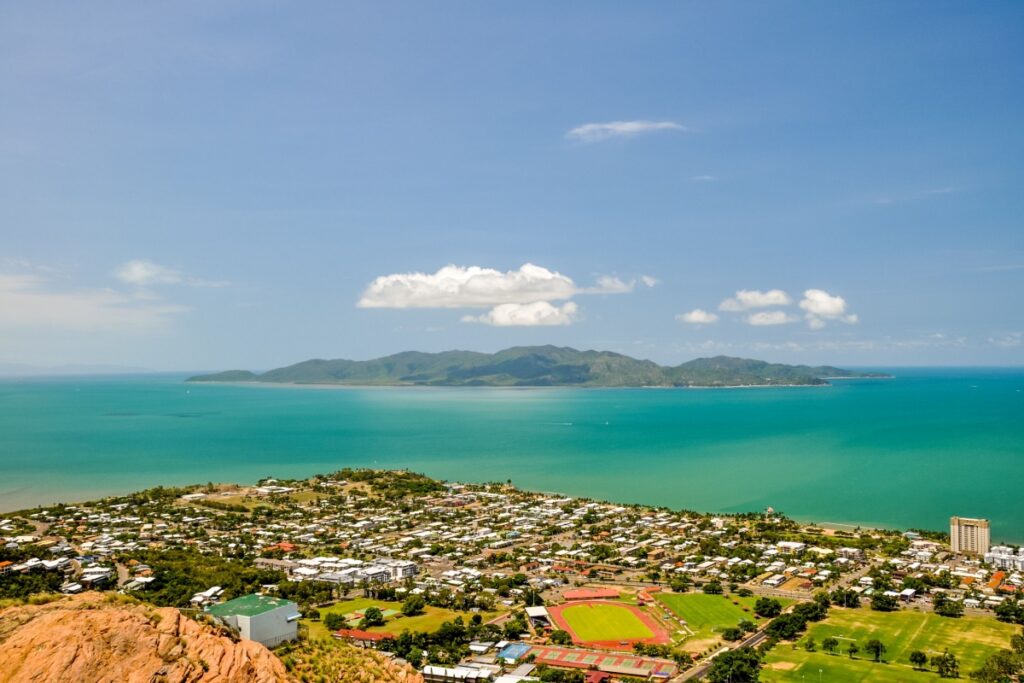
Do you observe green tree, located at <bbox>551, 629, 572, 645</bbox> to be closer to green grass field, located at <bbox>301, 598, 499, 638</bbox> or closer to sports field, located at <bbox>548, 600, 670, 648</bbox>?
sports field, located at <bbox>548, 600, 670, 648</bbox>

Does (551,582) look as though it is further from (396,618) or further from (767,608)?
(767,608)

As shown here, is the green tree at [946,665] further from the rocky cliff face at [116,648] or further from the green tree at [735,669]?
the rocky cliff face at [116,648]

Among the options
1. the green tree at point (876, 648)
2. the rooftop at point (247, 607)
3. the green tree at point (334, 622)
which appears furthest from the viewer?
the green tree at point (334, 622)

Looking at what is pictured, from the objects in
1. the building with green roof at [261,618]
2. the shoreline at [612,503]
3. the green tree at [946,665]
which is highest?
the building with green roof at [261,618]

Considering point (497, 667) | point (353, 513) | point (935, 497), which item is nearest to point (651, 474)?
point (935, 497)

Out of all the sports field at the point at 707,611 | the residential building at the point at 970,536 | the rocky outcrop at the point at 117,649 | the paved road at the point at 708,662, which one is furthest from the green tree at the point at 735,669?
the residential building at the point at 970,536
